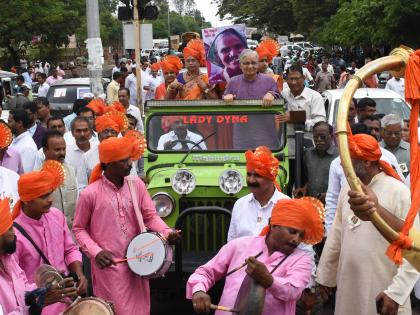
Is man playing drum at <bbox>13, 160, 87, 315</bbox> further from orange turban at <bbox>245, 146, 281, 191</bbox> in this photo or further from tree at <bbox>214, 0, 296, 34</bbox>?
tree at <bbox>214, 0, 296, 34</bbox>

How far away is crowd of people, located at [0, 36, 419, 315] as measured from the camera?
14.7ft

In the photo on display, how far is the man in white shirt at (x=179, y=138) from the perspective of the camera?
325 inches

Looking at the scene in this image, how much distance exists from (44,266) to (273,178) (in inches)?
70.3

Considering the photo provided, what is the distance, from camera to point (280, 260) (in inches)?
177

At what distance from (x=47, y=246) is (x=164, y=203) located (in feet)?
6.70

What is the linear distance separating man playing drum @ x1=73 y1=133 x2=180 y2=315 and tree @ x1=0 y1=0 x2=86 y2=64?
26729mm

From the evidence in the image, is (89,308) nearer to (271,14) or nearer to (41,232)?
(41,232)

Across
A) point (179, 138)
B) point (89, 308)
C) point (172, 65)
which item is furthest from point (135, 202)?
point (172, 65)

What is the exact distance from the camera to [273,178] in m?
Result: 5.81

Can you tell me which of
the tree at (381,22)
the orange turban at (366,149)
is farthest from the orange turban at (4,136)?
the tree at (381,22)

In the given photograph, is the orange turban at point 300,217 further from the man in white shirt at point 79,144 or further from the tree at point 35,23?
the tree at point 35,23

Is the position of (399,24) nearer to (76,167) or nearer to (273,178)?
(76,167)

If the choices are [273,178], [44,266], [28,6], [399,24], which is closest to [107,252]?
[44,266]

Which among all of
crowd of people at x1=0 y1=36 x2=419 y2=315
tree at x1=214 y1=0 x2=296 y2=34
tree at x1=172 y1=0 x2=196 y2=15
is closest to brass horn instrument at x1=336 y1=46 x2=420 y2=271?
crowd of people at x1=0 y1=36 x2=419 y2=315
